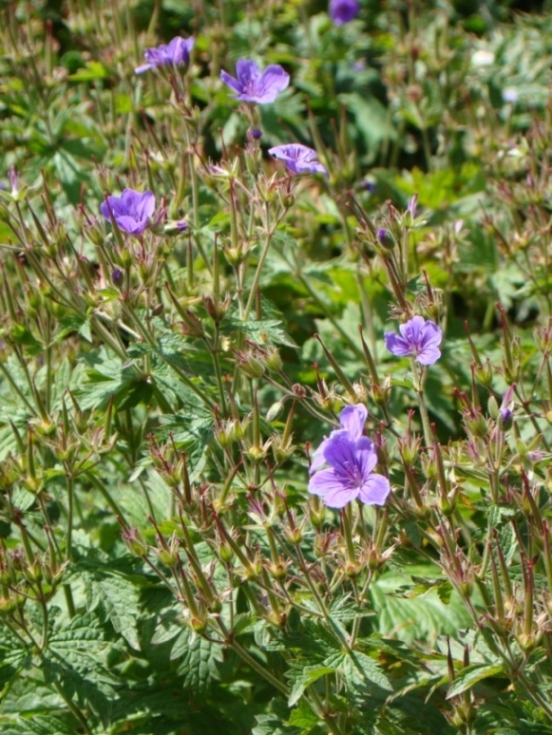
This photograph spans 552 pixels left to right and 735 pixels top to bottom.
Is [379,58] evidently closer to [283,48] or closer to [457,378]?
[283,48]

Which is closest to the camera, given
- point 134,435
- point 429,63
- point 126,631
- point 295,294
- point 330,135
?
point 126,631

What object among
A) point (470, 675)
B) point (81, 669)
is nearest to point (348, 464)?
point (470, 675)

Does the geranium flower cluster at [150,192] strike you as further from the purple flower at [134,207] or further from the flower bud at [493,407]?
the flower bud at [493,407]

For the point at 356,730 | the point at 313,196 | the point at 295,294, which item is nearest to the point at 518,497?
the point at 356,730

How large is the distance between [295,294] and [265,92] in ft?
4.82

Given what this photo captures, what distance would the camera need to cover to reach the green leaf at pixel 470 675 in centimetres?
193

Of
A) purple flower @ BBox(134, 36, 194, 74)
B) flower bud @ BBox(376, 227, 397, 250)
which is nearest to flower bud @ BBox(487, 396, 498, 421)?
flower bud @ BBox(376, 227, 397, 250)

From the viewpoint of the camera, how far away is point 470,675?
6.40 ft

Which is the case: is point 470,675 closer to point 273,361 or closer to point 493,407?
point 493,407

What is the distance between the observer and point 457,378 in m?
3.57

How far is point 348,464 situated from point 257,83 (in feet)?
3.93

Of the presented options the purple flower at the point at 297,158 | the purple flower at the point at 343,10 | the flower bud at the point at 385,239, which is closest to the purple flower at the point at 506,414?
the flower bud at the point at 385,239

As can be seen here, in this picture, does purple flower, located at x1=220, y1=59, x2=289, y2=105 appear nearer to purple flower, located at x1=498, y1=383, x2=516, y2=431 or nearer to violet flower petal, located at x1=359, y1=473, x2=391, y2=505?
purple flower, located at x1=498, y1=383, x2=516, y2=431

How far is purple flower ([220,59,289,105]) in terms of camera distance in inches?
101
